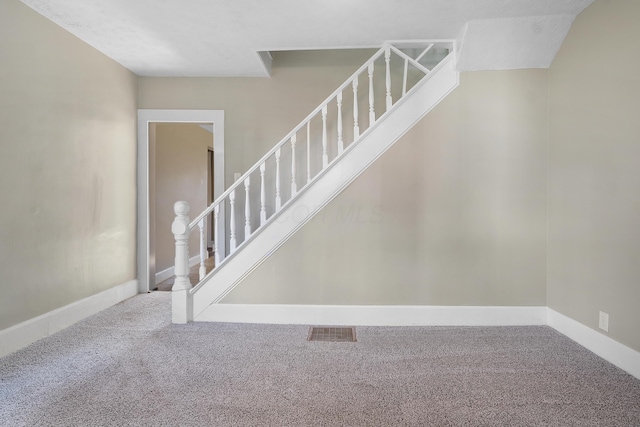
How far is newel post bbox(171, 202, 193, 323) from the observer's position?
289 cm

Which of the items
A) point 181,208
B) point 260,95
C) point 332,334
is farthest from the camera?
point 260,95

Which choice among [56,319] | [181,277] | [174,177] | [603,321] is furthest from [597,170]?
[174,177]

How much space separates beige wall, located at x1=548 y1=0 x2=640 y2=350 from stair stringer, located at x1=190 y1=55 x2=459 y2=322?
90 cm

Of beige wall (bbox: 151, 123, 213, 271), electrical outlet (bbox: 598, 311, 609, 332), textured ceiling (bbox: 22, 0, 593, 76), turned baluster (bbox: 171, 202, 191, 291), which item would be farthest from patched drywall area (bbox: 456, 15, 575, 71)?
beige wall (bbox: 151, 123, 213, 271)

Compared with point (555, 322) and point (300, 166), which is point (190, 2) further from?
point (555, 322)

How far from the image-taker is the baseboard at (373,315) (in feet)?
9.51

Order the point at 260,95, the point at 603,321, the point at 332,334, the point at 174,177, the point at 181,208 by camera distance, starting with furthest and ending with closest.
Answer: the point at 174,177 < the point at 260,95 < the point at 181,208 < the point at 332,334 < the point at 603,321

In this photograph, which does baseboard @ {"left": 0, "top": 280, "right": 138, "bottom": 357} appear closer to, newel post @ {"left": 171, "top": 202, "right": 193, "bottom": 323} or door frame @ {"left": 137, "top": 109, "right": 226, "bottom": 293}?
door frame @ {"left": 137, "top": 109, "right": 226, "bottom": 293}

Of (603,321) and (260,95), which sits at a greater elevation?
(260,95)

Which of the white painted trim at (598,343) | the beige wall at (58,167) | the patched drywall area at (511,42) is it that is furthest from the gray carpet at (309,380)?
the patched drywall area at (511,42)

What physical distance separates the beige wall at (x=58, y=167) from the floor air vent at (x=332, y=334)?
2.15 meters

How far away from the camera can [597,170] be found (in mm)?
2348

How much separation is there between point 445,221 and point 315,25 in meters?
1.99

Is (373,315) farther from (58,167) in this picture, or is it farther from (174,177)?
(174,177)
